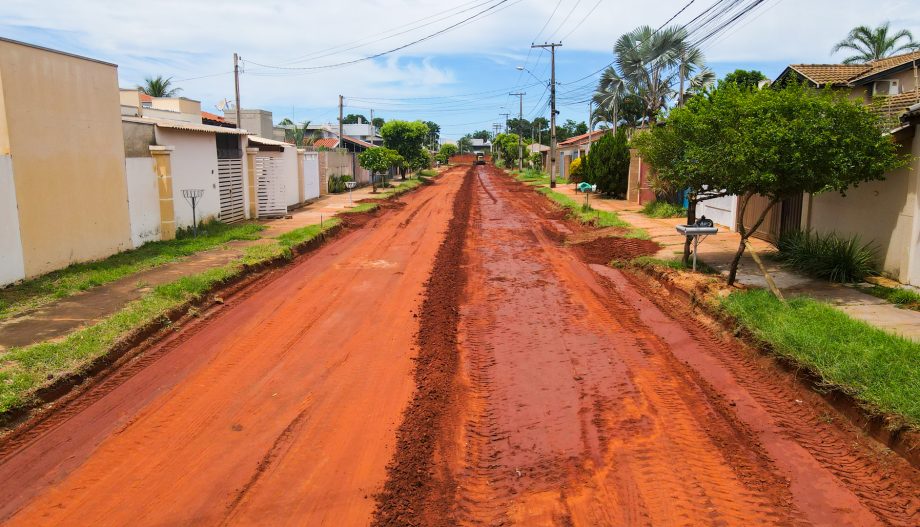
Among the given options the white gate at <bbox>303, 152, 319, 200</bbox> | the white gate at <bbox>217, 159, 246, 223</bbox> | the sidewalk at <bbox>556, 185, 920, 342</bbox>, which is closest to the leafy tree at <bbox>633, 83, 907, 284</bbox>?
the sidewalk at <bbox>556, 185, 920, 342</bbox>

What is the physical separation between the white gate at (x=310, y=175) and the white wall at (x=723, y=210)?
18.0 m

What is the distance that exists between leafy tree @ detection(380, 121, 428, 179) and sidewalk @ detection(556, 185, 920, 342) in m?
32.7

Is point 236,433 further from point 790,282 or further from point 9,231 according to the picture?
point 790,282

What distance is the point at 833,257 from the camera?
444 inches

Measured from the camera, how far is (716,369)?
25.7ft

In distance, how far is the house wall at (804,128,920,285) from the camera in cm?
1038

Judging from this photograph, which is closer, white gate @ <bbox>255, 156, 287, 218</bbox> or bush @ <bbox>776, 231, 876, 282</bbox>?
bush @ <bbox>776, 231, 876, 282</bbox>

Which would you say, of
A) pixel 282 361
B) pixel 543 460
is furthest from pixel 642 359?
pixel 282 361

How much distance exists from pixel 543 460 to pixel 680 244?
40.4ft

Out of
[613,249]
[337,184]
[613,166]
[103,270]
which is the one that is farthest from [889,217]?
[337,184]

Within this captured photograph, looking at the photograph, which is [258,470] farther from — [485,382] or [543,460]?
[485,382]

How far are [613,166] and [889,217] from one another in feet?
68.6

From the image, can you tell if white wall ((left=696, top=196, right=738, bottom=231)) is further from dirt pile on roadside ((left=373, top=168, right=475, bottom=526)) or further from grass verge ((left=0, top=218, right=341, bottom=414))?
grass verge ((left=0, top=218, right=341, bottom=414))

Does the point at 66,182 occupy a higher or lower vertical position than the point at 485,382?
higher
